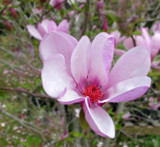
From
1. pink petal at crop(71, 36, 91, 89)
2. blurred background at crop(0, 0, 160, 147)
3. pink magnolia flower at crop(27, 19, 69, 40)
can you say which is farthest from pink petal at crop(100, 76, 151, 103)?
pink magnolia flower at crop(27, 19, 69, 40)

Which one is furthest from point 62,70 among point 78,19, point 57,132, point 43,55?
point 57,132

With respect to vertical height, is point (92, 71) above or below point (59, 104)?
above

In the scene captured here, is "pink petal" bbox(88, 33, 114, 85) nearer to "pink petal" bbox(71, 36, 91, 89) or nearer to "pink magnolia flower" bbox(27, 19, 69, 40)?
"pink petal" bbox(71, 36, 91, 89)

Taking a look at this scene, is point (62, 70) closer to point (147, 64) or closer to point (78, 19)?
point (147, 64)

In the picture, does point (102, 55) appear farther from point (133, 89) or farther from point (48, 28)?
point (48, 28)

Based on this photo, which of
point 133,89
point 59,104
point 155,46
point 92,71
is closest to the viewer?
point 133,89

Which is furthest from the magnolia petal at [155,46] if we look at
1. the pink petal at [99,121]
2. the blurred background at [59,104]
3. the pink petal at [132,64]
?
the pink petal at [99,121]

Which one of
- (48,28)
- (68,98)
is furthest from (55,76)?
(48,28)
